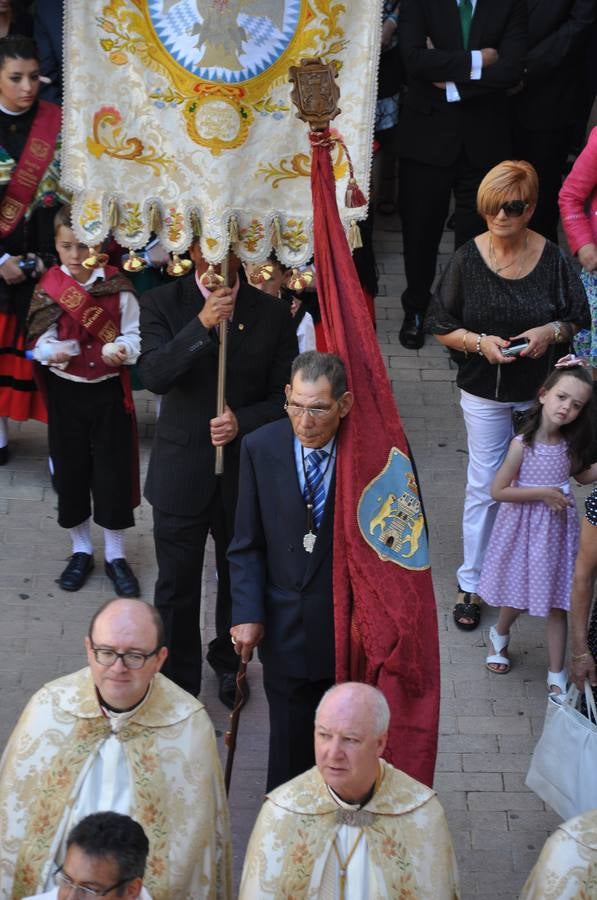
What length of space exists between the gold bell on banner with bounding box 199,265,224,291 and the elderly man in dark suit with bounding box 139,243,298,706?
70 mm

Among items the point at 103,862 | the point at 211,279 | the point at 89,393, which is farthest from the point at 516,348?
the point at 103,862

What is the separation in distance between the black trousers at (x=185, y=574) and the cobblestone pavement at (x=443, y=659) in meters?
0.33

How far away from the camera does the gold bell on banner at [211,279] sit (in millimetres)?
6277

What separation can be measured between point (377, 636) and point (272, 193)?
1819 mm

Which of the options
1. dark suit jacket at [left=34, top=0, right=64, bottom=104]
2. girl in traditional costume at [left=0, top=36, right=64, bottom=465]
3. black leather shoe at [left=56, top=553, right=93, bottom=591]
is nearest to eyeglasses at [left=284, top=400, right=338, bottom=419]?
black leather shoe at [left=56, top=553, right=93, bottom=591]

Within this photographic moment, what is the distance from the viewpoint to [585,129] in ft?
36.2

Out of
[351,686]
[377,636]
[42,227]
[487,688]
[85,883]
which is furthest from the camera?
[42,227]

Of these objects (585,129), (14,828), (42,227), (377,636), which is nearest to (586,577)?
(377,636)

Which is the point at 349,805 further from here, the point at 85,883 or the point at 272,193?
the point at 272,193

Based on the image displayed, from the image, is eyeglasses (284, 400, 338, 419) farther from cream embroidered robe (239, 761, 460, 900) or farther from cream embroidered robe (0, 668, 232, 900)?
cream embroidered robe (239, 761, 460, 900)

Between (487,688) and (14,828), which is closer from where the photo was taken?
(14,828)

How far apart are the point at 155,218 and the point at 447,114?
360 cm

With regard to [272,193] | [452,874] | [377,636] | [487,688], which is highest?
[272,193]

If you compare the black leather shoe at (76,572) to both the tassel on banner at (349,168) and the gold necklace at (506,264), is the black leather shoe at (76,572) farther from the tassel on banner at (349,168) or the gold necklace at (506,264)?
the tassel on banner at (349,168)
